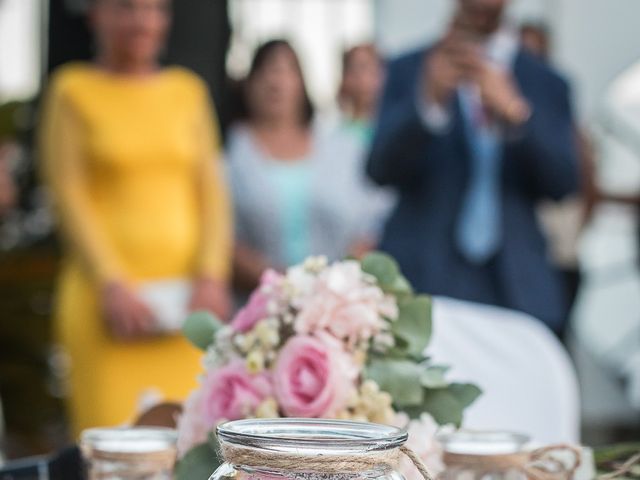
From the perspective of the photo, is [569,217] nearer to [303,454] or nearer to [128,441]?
[128,441]

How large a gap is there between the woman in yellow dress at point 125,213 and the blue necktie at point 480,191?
2.54 feet

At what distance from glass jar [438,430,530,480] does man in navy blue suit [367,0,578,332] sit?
75.5 inches

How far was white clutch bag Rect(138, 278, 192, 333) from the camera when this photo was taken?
3.64m

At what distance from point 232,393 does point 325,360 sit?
0.27 ft

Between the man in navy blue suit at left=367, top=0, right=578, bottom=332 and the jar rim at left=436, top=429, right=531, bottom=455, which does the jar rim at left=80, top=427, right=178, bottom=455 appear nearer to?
the jar rim at left=436, top=429, right=531, bottom=455

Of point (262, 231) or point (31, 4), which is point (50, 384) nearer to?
point (262, 231)

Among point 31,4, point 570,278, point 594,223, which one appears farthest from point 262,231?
point 31,4

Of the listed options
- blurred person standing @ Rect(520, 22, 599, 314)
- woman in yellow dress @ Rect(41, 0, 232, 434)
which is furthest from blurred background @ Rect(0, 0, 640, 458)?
woman in yellow dress @ Rect(41, 0, 232, 434)

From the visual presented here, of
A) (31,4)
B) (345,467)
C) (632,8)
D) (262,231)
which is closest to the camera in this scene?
(345,467)

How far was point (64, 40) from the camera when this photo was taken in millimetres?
6965

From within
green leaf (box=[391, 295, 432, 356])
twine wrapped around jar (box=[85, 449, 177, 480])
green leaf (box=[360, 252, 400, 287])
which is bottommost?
twine wrapped around jar (box=[85, 449, 177, 480])

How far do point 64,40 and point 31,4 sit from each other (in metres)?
1.81

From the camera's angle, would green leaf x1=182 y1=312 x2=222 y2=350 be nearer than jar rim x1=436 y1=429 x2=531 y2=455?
No

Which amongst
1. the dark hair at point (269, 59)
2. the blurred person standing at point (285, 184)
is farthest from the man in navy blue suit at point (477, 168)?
the dark hair at point (269, 59)
